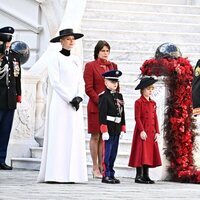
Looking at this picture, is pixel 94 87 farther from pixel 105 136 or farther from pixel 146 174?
pixel 146 174

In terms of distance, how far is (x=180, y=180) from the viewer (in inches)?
479

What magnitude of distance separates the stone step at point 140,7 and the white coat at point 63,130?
23.2ft

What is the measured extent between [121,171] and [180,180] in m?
0.83

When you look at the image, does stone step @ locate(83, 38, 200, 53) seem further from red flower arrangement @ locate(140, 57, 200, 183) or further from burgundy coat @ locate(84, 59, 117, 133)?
red flower arrangement @ locate(140, 57, 200, 183)

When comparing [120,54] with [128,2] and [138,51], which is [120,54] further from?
[128,2]

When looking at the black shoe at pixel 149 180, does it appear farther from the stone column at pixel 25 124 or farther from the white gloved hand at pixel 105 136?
the stone column at pixel 25 124

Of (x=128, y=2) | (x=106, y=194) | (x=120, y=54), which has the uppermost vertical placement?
(x=128, y=2)

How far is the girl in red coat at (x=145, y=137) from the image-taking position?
1180cm

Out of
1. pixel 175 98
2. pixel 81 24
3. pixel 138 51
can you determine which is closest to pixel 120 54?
pixel 138 51

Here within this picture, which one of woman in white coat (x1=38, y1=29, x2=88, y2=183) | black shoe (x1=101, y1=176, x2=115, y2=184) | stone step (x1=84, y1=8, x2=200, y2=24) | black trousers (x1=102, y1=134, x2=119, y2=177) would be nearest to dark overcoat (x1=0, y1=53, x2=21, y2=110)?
woman in white coat (x1=38, y1=29, x2=88, y2=183)

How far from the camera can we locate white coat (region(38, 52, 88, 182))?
1138 centimetres

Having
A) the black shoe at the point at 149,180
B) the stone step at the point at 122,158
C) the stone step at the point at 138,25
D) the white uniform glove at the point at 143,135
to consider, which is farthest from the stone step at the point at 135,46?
the black shoe at the point at 149,180

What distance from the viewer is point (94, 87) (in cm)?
1260

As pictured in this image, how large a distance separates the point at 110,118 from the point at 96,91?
2.93ft
